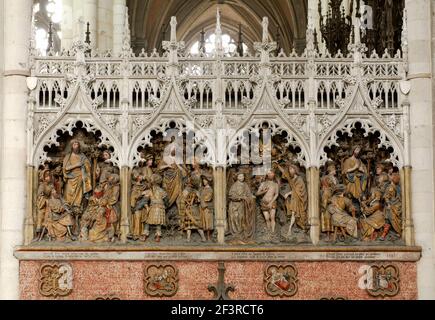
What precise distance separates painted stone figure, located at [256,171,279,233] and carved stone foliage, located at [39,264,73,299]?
323cm

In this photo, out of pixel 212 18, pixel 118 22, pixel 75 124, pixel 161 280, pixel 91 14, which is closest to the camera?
pixel 161 280

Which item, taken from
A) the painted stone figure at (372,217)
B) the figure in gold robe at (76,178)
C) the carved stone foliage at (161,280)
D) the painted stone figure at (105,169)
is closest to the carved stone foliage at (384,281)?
the painted stone figure at (372,217)

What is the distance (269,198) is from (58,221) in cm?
339

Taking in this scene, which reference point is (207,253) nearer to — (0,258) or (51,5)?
(0,258)

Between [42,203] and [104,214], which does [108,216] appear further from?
[42,203]

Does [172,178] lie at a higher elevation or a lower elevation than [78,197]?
higher

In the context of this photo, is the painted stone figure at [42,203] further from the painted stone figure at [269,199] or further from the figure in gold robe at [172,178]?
the painted stone figure at [269,199]

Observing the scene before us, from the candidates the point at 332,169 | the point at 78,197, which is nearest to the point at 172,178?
the point at 78,197

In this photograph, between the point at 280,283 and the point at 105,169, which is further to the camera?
the point at 105,169

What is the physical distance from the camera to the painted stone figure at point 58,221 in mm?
15656

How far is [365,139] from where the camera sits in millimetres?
15977

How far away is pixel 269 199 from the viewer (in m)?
15.7

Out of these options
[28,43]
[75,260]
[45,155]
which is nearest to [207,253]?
[75,260]

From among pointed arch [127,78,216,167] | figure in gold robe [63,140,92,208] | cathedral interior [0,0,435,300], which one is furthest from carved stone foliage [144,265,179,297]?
pointed arch [127,78,216,167]
